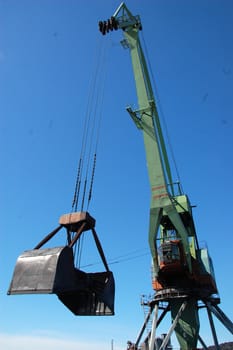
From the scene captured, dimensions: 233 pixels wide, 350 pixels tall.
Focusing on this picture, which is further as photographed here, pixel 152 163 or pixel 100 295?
pixel 152 163

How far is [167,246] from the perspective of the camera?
20.4 m

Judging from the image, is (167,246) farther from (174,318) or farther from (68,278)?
(68,278)

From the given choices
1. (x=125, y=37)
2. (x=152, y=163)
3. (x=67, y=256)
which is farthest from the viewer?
(x=125, y=37)

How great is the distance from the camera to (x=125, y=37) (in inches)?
905

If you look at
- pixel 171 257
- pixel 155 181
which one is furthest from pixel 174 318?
pixel 155 181

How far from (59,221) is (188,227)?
16.4 metres

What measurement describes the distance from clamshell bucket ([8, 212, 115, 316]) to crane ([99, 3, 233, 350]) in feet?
34.2

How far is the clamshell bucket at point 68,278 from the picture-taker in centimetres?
748

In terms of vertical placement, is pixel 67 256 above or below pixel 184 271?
below

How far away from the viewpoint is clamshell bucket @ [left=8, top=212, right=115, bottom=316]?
748 cm

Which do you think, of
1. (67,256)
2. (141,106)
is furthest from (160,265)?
(67,256)

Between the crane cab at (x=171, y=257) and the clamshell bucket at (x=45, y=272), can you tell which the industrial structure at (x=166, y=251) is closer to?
the crane cab at (x=171, y=257)

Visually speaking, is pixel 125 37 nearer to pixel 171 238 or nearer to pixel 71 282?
pixel 171 238

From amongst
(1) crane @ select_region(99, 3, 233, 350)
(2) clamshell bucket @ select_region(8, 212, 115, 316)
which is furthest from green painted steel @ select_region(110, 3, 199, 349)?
(2) clamshell bucket @ select_region(8, 212, 115, 316)
